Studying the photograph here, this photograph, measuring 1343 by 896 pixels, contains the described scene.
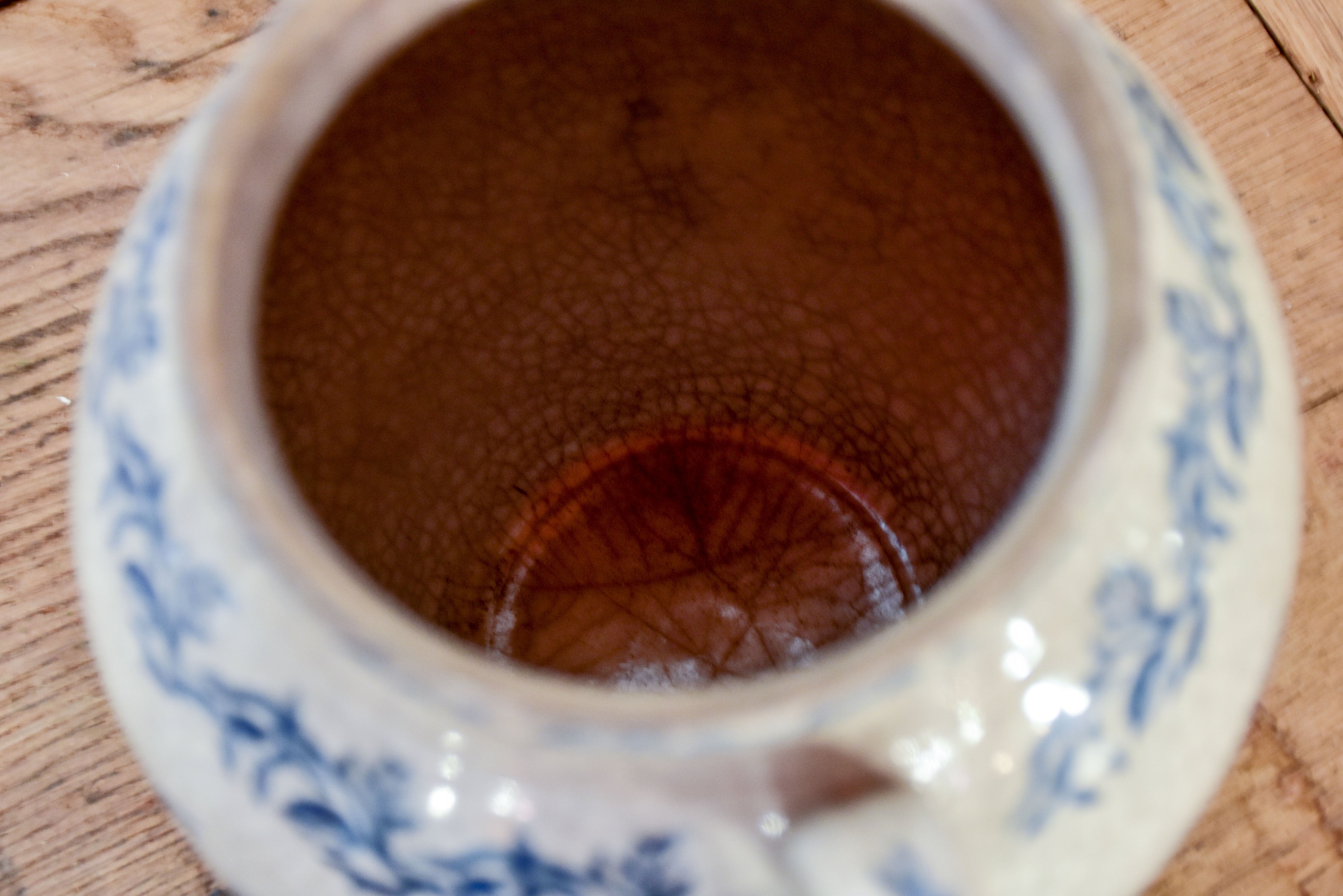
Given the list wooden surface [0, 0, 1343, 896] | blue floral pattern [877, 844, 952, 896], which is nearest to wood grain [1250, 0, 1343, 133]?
wooden surface [0, 0, 1343, 896]

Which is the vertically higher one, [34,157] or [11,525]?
[34,157]

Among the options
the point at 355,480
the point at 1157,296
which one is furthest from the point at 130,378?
the point at 1157,296

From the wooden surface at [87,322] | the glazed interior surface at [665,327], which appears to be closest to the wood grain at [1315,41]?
the wooden surface at [87,322]

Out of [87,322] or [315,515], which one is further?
[87,322]

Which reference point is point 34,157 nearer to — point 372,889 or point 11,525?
point 11,525

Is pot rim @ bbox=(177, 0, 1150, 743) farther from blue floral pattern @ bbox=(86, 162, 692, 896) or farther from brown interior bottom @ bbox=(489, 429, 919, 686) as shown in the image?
brown interior bottom @ bbox=(489, 429, 919, 686)

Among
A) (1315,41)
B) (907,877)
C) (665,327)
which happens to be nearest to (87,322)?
(665,327)

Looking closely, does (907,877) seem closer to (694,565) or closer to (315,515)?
(315,515)
